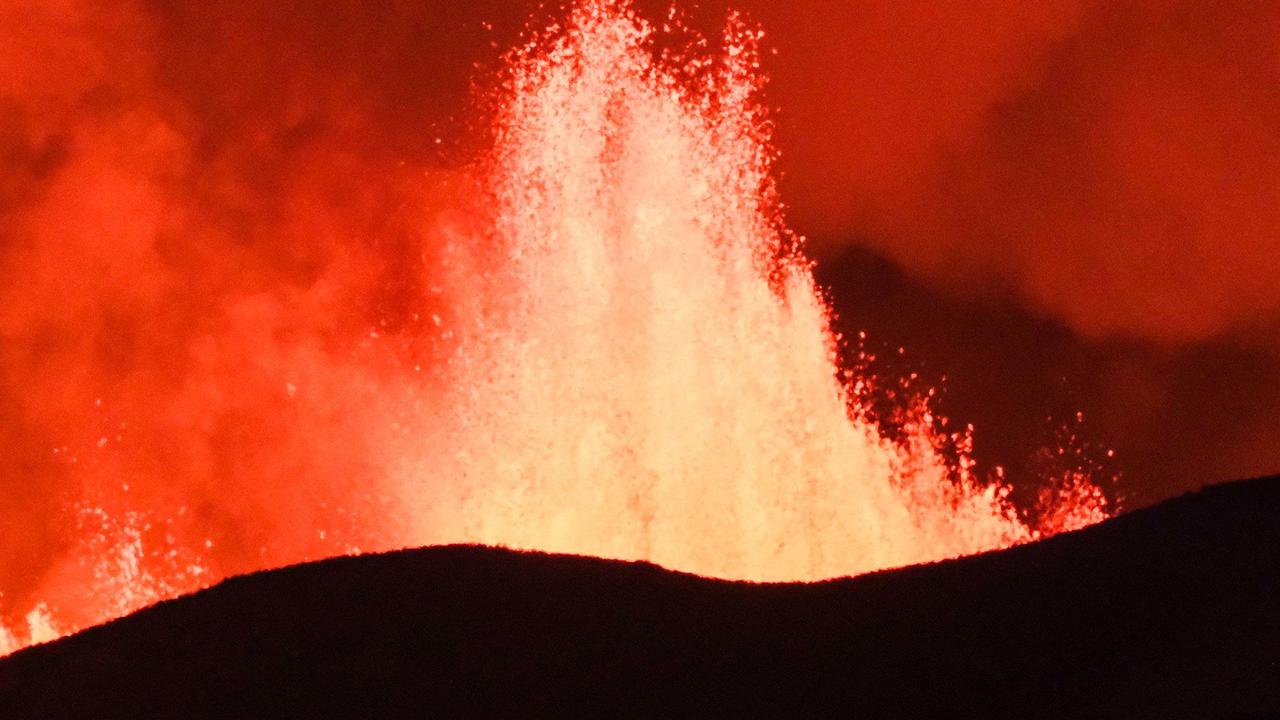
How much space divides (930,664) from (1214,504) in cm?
461

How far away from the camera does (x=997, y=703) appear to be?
1331 centimetres

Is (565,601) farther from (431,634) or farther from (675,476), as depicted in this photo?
(675,476)

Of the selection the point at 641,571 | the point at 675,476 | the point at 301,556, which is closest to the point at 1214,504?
the point at 641,571

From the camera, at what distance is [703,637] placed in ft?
49.5

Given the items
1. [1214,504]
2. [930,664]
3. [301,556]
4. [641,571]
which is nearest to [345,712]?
[641,571]

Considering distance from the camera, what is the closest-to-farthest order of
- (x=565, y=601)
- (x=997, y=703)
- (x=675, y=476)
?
(x=997, y=703) → (x=565, y=601) → (x=675, y=476)

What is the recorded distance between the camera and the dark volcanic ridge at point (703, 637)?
44.5 feet

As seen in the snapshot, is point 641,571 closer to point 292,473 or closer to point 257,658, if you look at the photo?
point 257,658

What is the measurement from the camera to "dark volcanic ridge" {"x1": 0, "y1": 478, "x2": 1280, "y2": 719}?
13.6 m

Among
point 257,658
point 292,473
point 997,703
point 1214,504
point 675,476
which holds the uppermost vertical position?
point 292,473

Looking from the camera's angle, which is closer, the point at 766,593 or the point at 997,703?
the point at 997,703

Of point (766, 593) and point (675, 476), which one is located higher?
point (675, 476)

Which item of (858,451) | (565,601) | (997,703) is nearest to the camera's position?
(997,703)

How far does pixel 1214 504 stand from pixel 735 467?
18144 mm
